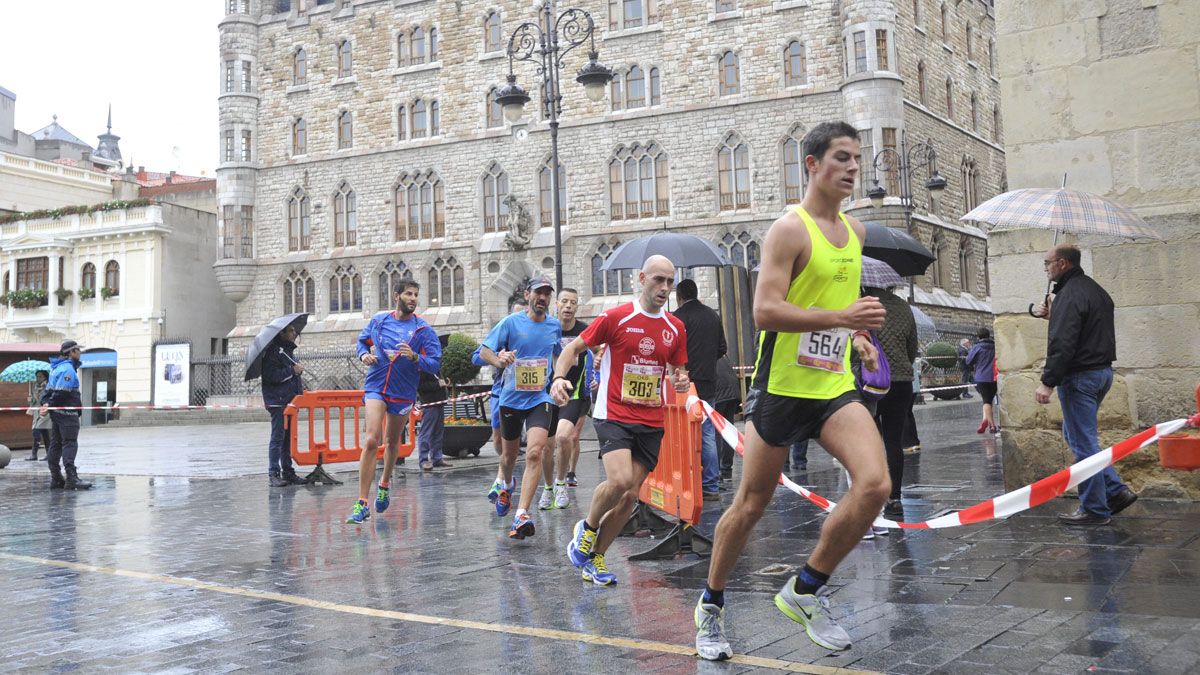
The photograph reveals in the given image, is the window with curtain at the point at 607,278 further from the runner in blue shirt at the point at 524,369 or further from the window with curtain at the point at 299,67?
the runner in blue shirt at the point at 524,369

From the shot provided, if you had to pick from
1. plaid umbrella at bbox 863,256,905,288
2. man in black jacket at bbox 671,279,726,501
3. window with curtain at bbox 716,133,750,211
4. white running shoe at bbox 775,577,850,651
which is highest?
window with curtain at bbox 716,133,750,211

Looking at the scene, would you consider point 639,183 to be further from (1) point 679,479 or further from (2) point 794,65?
(1) point 679,479

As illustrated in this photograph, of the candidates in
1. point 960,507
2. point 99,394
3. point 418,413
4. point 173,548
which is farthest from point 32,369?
point 99,394

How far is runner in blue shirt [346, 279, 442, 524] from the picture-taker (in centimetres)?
809

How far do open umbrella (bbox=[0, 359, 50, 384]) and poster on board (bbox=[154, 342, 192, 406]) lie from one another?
1623 cm

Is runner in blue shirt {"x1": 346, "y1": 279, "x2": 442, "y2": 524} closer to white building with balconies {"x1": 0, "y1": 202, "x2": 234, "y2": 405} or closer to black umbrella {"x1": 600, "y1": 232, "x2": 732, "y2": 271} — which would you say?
black umbrella {"x1": 600, "y1": 232, "x2": 732, "y2": 271}

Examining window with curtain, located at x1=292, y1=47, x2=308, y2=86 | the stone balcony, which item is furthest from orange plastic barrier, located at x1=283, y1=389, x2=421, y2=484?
window with curtain, located at x1=292, y1=47, x2=308, y2=86

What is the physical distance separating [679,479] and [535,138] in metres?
33.8

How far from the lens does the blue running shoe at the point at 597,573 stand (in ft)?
17.5

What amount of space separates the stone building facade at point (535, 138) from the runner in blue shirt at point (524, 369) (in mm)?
26376

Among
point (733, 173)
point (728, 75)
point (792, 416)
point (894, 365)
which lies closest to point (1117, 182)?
point (894, 365)

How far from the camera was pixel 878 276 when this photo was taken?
283 inches

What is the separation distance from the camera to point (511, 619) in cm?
466

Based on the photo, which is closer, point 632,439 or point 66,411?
point 632,439
